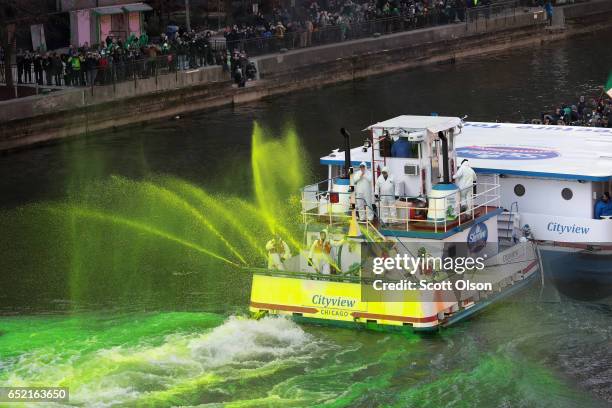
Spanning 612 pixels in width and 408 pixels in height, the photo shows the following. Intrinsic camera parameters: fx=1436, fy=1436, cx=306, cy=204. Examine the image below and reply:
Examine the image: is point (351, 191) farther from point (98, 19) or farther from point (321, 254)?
point (98, 19)

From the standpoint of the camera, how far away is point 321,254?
34.2m

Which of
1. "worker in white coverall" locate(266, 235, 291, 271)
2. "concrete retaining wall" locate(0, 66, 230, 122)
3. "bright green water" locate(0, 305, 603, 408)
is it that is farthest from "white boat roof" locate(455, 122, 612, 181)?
"concrete retaining wall" locate(0, 66, 230, 122)

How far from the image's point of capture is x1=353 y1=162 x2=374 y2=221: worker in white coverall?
115ft

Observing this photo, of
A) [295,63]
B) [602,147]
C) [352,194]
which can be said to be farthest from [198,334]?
[295,63]

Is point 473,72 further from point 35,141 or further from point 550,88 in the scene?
point 35,141

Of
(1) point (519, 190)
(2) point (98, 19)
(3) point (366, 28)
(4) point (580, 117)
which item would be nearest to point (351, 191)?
(1) point (519, 190)

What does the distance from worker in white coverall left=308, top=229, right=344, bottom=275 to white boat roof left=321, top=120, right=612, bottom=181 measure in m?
3.53

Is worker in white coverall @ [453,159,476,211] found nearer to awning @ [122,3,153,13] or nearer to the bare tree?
the bare tree

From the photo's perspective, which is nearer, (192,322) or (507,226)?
(192,322)

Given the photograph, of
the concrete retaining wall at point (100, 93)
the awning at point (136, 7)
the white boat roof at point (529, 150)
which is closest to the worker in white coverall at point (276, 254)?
the white boat roof at point (529, 150)

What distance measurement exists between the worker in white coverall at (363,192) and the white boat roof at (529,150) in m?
1.32

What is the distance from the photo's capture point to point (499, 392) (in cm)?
3091

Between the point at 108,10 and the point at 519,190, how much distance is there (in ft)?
126

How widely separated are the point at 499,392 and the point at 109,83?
119 ft
